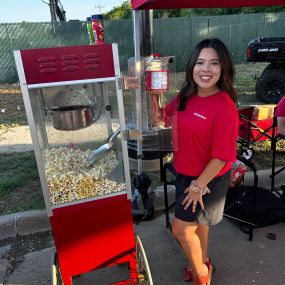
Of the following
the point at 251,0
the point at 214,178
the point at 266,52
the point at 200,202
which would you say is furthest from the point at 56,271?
the point at 266,52

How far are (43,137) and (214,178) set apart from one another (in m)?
1.02

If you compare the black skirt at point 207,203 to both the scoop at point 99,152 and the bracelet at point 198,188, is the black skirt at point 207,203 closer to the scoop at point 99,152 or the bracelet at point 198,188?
the bracelet at point 198,188

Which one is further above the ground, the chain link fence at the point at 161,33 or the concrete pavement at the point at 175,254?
the chain link fence at the point at 161,33

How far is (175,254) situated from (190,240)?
0.68m

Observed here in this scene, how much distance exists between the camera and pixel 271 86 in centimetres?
689

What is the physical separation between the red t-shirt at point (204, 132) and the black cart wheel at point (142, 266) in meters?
0.61

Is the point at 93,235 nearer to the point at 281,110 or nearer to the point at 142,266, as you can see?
the point at 142,266

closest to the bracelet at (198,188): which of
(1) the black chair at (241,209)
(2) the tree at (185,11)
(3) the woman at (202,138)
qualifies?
(3) the woman at (202,138)

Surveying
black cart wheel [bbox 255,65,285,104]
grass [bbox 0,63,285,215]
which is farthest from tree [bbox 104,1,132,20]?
grass [bbox 0,63,285,215]

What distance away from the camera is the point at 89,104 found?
1.89 m

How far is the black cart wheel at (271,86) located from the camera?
22.1 feet

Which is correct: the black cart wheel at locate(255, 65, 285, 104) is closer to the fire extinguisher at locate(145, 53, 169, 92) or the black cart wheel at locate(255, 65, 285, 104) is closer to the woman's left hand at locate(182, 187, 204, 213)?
the fire extinguisher at locate(145, 53, 169, 92)

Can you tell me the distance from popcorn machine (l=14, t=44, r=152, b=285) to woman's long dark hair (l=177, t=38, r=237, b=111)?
39cm

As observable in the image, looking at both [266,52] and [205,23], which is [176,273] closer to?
[266,52]
